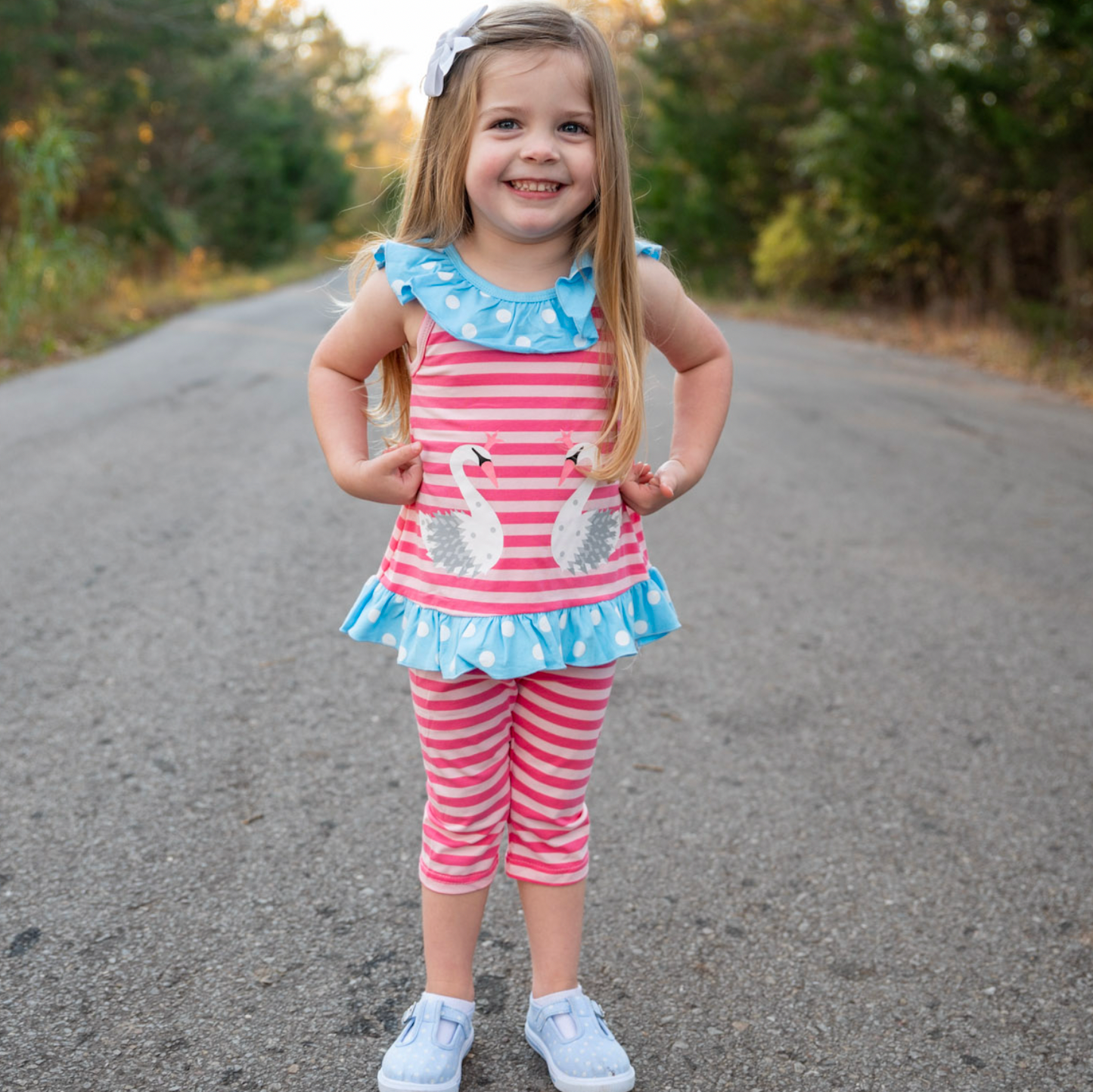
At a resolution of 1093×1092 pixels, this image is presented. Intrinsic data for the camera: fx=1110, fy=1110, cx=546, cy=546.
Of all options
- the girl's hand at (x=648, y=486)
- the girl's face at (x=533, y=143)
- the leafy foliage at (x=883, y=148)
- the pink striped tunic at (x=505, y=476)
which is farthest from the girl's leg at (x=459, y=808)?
the leafy foliage at (x=883, y=148)

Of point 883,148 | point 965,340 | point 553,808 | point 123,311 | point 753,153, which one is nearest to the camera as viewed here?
point 553,808

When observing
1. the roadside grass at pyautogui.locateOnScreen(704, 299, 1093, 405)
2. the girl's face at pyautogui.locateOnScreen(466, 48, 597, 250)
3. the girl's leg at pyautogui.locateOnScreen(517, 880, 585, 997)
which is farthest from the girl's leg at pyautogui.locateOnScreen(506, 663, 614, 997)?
the roadside grass at pyautogui.locateOnScreen(704, 299, 1093, 405)

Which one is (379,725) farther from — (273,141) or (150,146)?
(273,141)

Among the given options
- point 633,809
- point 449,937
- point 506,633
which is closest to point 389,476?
point 506,633

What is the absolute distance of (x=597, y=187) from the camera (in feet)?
5.41

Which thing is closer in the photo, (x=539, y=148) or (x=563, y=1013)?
(x=539, y=148)

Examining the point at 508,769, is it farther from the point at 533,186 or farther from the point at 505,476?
the point at 533,186

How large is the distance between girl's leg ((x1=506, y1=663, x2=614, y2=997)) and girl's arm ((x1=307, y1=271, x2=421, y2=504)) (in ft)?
1.26

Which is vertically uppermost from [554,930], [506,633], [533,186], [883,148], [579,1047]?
[883,148]

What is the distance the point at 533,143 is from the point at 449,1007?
4.39 ft

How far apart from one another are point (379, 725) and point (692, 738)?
851 mm

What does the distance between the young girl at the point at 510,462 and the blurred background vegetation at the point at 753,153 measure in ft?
0.88

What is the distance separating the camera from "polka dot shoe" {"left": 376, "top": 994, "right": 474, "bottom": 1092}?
168cm

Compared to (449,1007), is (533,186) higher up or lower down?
higher up
